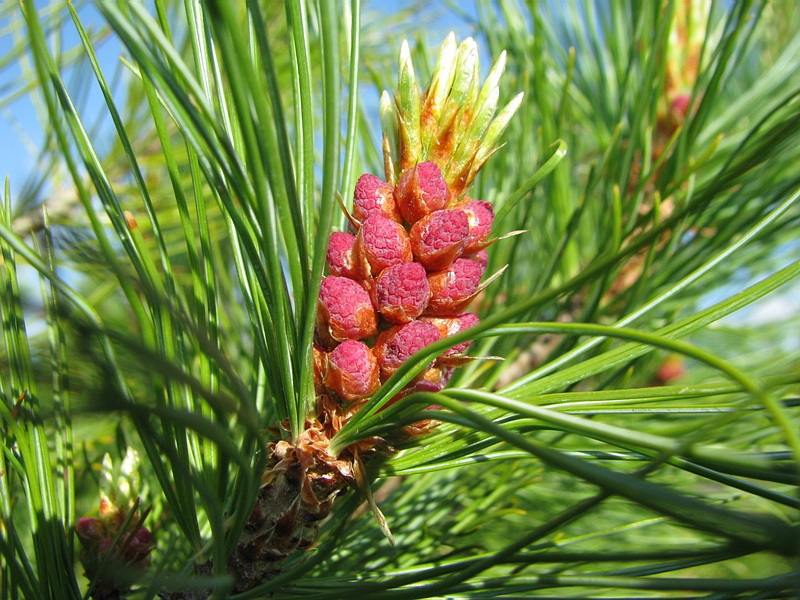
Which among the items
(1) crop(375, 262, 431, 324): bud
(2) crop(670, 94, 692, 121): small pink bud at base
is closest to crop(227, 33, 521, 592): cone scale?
(1) crop(375, 262, 431, 324): bud

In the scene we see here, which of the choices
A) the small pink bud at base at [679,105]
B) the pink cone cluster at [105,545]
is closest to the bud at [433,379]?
the pink cone cluster at [105,545]

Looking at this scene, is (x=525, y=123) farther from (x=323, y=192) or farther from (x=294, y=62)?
(x=323, y=192)

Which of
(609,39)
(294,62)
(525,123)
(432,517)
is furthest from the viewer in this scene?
(609,39)

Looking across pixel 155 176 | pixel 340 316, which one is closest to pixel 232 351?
pixel 340 316

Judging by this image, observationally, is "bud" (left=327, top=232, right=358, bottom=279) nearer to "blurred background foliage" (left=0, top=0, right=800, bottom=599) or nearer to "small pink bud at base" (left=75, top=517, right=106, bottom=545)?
"blurred background foliage" (left=0, top=0, right=800, bottom=599)

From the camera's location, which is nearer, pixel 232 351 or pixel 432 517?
pixel 432 517

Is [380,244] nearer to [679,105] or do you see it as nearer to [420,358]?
[420,358]

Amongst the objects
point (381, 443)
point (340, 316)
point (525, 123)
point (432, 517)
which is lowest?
point (432, 517)
